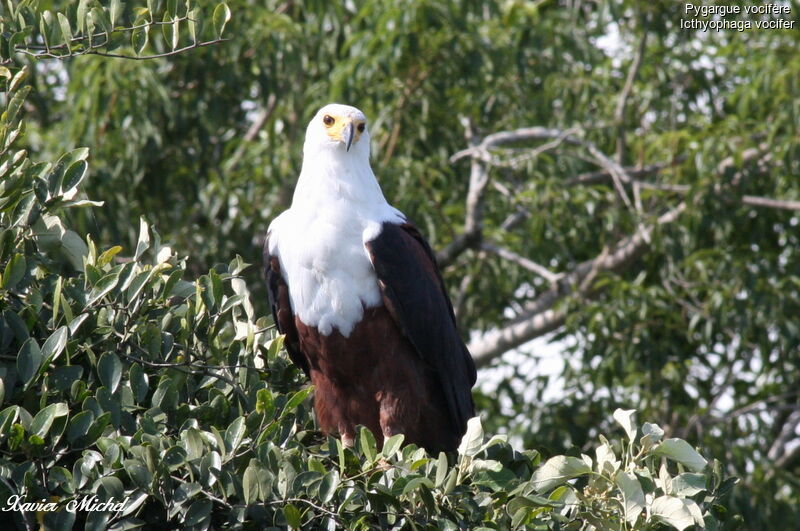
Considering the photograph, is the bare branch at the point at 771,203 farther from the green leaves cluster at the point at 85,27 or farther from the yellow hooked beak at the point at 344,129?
the green leaves cluster at the point at 85,27

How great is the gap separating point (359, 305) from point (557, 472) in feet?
4.04

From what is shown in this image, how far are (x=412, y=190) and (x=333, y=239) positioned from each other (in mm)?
3177

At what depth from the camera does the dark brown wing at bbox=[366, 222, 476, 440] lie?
12.9 feet

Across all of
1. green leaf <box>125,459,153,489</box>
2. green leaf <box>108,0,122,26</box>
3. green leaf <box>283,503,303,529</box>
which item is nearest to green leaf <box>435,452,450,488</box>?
green leaf <box>283,503,303,529</box>

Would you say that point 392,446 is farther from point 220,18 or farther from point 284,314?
point 220,18

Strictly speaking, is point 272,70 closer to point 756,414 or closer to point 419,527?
point 756,414

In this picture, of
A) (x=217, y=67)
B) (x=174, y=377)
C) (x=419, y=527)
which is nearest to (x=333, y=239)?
(x=174, y=377)

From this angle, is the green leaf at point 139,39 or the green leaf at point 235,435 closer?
the green leaf at point 235,435

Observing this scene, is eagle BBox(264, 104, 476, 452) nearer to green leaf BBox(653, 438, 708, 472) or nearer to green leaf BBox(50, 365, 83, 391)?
green leaf BBox(50, 365, 83, 391)

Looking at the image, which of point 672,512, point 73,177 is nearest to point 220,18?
point 73,177

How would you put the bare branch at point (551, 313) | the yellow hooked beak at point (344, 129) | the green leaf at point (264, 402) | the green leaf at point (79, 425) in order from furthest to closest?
the bare branch at point (551, 313) → the yellow hooked beak at point (344, 129) → the green leaf at point (264, 402) → the green leaf at point (79, 425)

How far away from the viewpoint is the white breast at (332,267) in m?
3.87

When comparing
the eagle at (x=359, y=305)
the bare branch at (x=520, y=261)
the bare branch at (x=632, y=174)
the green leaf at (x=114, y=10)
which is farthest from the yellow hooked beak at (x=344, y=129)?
the bare branch at (x=632, y=174)

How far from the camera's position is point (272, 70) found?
23.3ft
